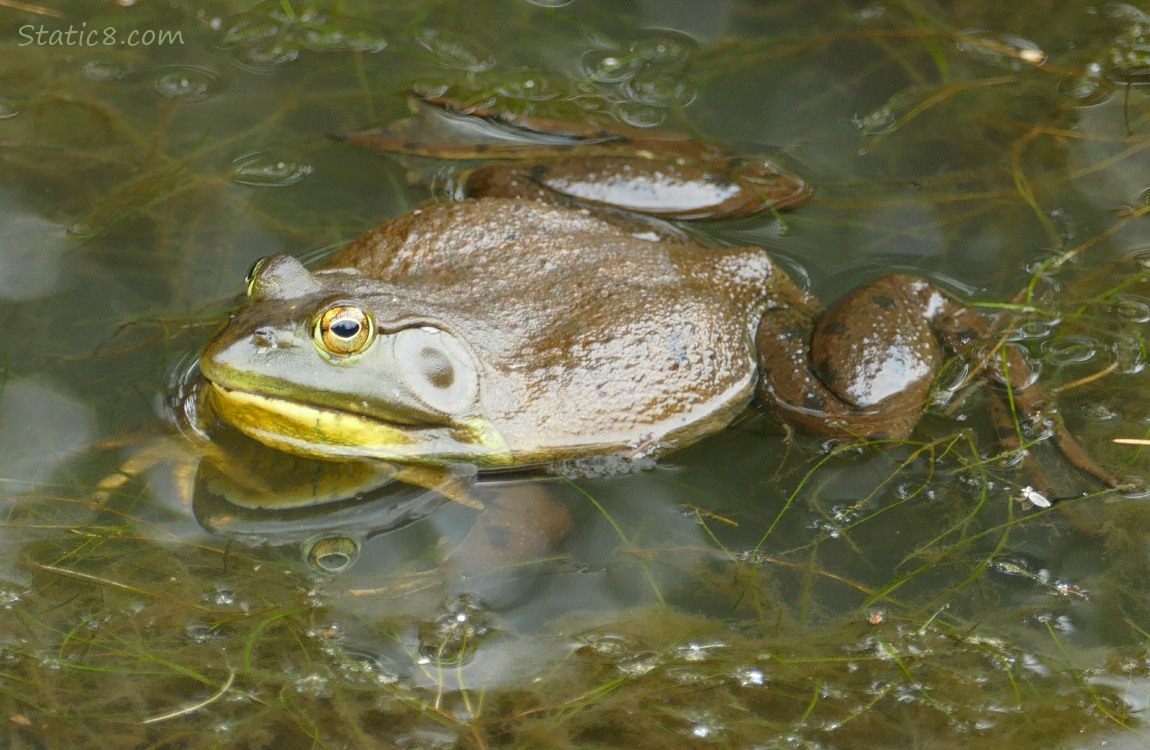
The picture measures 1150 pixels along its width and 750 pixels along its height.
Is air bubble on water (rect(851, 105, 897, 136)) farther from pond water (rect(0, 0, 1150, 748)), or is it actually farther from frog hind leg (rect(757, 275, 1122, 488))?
frog hind leg (rect(757, 275, 1122, 488))

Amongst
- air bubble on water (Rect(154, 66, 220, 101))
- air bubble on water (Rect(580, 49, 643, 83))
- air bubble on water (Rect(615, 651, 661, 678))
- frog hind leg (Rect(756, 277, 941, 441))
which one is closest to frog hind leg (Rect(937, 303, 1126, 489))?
frog hind leg (Rect(756, 277, 941, 441))

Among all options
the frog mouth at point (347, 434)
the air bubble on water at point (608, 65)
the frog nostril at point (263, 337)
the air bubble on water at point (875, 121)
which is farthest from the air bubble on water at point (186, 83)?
the air bubble on water at point (875, 121)

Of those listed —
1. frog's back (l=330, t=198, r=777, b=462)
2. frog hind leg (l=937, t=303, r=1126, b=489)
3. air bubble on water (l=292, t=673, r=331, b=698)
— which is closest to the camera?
air bubble on water (l=292, t=673, r=331, b=698)

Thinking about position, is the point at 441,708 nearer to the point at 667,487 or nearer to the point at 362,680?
the point at 362,680

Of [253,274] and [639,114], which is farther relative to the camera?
[639,114]

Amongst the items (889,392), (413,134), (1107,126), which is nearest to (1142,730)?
(889,392)

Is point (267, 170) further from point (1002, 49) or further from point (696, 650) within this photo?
point (1002, 49)


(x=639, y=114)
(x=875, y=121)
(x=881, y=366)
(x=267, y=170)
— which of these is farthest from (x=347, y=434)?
(x=875, y=121)

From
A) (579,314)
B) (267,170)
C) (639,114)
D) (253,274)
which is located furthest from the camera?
(639,114)
